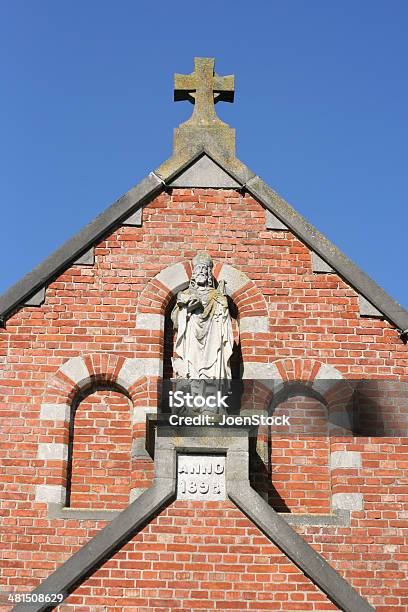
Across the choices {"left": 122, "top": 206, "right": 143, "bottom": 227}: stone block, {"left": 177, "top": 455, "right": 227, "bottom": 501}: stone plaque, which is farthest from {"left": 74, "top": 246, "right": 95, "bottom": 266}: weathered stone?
{"left": 177, "top": 455, "right": 227, "bottom": 501}: stone plaque

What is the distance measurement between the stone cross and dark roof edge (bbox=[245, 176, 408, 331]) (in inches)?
58.7

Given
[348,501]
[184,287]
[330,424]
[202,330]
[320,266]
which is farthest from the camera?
[320,266]

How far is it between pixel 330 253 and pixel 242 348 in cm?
170

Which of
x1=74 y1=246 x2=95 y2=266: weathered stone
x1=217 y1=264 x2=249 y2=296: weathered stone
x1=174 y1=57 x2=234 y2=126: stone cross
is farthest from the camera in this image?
x1=174 y1=57 x2=234 y2=126: stone cross

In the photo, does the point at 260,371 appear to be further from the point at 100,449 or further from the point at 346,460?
the point at 100,449

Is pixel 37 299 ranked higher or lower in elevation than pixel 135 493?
higher

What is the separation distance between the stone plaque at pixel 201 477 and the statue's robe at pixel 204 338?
1126 mm

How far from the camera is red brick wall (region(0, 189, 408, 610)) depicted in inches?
481

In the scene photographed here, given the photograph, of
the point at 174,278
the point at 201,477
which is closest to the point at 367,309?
the point at 174,278

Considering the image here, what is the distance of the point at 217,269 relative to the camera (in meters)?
13.9

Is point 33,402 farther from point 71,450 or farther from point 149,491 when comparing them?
point 149,491

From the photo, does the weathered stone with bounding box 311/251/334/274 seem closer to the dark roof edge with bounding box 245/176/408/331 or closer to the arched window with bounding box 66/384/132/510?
the dark roof edge with bounding box 245/176/408/331

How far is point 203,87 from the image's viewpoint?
15.3m

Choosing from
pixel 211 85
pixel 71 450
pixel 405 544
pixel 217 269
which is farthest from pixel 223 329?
pixel 211 85
